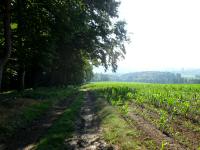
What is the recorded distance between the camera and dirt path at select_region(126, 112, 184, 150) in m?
9.93

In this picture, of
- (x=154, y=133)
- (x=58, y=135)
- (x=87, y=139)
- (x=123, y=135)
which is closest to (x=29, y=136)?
(x=58, y=135)

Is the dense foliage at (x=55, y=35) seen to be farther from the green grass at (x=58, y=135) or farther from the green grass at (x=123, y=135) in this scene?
the green grass at (x=123, y=135)

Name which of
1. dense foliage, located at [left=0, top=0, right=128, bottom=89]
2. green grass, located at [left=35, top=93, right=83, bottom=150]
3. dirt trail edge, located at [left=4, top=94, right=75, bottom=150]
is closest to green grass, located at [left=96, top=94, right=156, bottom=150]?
green grass, located at [left=35, top=93, right=83, bottom=150]

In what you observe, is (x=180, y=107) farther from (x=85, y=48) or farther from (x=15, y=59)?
(x=85, y=48)

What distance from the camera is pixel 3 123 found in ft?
49.6

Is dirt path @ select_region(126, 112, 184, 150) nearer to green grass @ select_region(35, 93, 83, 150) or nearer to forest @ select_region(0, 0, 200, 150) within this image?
forest @ select_region(0, 0, 200, 150)

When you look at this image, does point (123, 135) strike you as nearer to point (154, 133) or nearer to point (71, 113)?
point (154, 133)

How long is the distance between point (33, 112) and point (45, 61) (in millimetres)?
13165

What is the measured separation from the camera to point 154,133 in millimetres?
11664

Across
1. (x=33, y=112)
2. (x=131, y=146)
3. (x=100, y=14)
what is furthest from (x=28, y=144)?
(x=100, y=14)

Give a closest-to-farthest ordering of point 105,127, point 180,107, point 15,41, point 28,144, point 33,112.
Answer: point 28,144
point 105,127
point 180,107
point 33,112
point 15,41

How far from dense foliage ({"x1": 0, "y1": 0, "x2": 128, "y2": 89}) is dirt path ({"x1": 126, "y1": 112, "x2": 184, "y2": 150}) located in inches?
379

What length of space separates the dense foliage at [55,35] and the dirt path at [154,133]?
9.62 meters

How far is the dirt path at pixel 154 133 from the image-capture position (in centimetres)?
993
